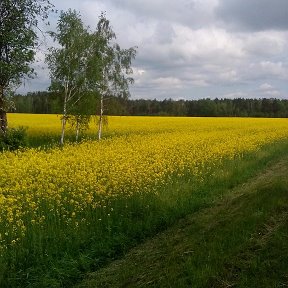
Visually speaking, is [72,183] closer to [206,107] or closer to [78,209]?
[78,209]

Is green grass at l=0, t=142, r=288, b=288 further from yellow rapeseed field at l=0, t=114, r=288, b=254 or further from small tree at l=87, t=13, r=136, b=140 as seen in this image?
small tree at l=87, t=13, r=136, b=140

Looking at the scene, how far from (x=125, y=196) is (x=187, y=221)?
1.81m

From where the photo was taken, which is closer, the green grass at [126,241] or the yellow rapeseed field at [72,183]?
the green grass at [126,241]

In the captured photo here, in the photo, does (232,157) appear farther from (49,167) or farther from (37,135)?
(37,135)

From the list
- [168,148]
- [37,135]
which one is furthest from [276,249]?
[37,135]

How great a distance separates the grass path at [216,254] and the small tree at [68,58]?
1896 cm

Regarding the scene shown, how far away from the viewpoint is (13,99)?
75.6 ft

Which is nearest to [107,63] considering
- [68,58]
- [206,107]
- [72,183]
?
[68,58]

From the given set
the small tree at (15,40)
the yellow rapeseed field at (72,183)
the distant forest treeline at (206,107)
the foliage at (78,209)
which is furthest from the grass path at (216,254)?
the distant forest treeline at (206,107)

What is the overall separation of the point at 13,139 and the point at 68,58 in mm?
7398

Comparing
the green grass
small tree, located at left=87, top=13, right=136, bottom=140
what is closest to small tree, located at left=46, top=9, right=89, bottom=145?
small tree, located at left=87, top=13, right=136, bottom=140

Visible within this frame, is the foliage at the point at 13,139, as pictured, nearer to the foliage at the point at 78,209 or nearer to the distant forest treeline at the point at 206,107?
the foliage at the point at 78,209

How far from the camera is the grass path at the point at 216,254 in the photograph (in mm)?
5938

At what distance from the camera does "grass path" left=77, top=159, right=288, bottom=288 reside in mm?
5938
